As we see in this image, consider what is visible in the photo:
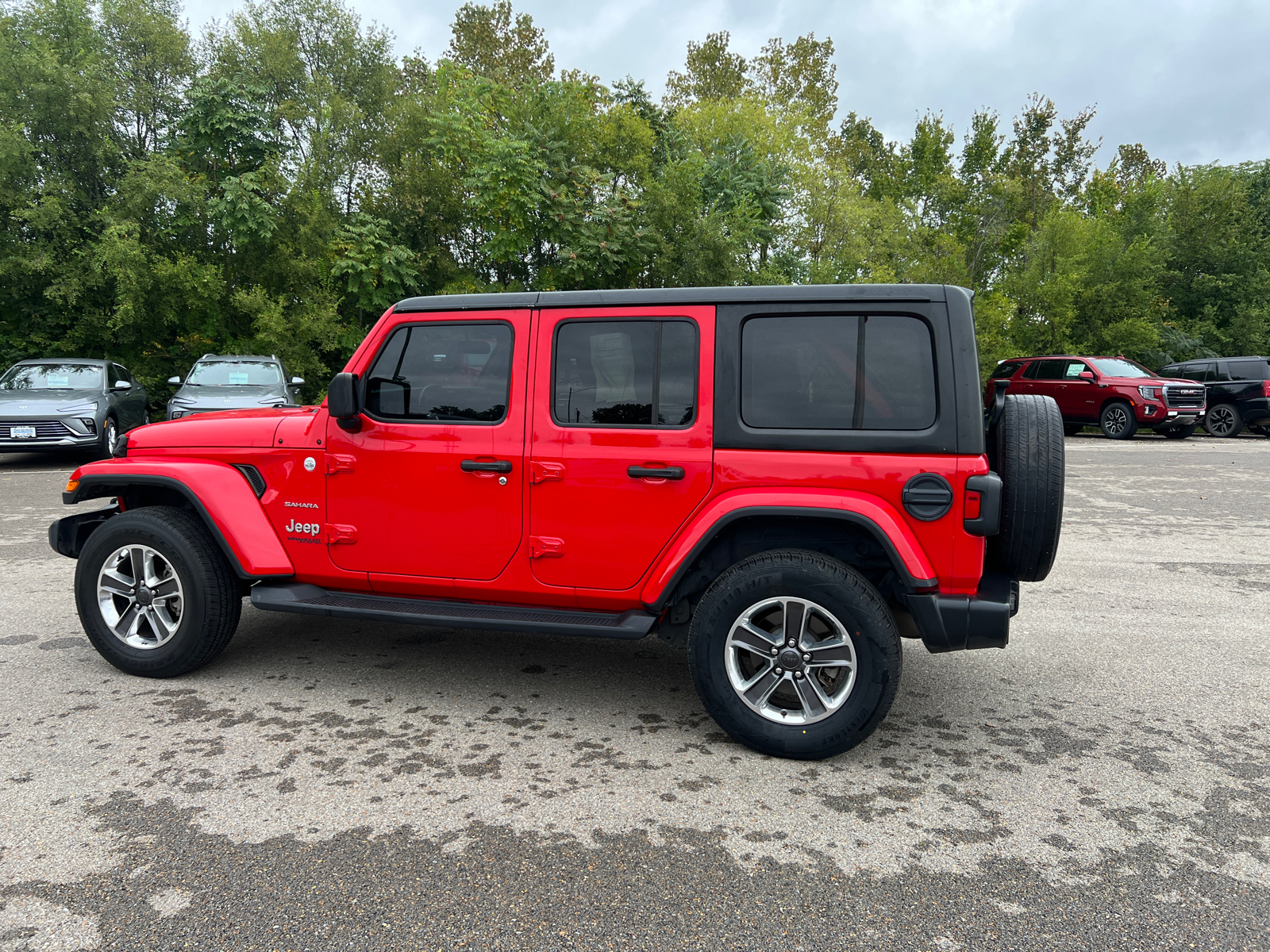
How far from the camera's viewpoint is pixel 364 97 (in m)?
27.5

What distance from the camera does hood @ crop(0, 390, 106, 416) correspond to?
11.9 metres

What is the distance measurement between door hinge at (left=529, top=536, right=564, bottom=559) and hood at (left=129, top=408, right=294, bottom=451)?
144 centimetres

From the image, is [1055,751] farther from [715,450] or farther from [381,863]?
[381,863]

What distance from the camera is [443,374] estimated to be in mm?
3879

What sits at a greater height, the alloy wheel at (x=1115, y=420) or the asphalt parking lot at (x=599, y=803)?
the alloy wheel at (x=1115, y=420)

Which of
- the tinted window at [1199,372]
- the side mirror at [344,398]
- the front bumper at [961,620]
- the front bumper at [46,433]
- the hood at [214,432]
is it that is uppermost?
the tinted window at [1199,372]

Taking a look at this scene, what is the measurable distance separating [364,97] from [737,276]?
14.1m

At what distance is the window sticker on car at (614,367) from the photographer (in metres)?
3.62

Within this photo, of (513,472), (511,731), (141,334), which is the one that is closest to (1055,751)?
(511,731)

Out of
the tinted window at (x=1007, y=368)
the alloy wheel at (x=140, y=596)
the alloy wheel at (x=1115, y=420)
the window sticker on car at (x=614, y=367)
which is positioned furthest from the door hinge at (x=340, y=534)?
the tinted window at (x=1007, y=368)

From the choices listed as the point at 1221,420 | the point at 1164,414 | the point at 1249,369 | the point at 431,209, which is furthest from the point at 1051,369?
the point at 431,209

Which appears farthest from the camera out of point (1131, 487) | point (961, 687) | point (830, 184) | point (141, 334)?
point (830, 184)

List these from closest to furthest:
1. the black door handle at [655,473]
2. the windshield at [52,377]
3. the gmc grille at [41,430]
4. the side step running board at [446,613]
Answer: the black door handle at [655,473]
the side step running board at [446,613]
the gmc grille at [41,430]
the windshield at [52,377]

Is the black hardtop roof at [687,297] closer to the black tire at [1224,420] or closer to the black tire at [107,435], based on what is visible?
the black tire at [107,435]
